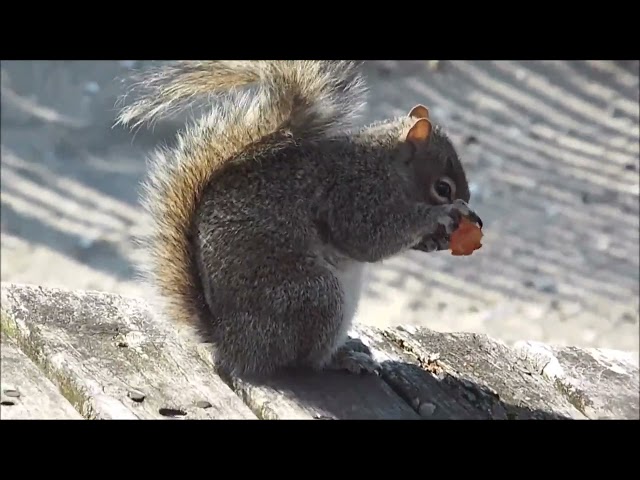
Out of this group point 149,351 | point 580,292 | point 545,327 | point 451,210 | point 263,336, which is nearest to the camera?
point 149,351

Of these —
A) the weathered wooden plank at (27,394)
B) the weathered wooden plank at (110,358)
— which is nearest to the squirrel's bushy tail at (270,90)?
the weathered wooden plank at (110,358)

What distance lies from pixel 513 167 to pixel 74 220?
179 cm

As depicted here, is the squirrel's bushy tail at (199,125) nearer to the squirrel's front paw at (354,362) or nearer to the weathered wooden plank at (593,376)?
the squirrel's front paw at (354,362)

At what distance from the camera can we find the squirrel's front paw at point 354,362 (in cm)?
112

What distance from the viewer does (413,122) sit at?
1581 mm

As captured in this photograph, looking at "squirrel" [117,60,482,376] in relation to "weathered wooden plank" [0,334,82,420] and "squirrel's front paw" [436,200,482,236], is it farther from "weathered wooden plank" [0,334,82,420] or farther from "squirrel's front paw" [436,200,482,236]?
"weathered wooden plank" [0,334,82,420]

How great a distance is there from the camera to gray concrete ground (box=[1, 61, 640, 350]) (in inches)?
130

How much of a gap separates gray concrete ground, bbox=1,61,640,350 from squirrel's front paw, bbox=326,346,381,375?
1940 millimetres

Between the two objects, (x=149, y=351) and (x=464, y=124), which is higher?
(x=464, y=124)

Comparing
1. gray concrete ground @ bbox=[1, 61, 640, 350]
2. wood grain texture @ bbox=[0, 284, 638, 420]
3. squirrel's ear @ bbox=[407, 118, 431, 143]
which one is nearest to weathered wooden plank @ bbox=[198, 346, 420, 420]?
wood grain texture @ bbox=[0, 284, 638, 420]
